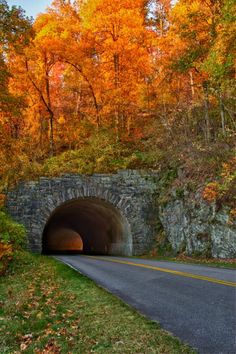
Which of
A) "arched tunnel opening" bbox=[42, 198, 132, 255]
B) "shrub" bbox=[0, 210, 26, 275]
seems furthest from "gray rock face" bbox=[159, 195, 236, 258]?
"shrub" bbox=[0, 210, 26, 275]

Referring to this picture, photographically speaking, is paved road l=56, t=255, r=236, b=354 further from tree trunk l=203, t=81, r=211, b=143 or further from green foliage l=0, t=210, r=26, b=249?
tree trunk l=203, t=81, r=211, b=143

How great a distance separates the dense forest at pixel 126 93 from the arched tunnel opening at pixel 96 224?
3322mm

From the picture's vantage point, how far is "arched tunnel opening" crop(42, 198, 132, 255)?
25.2 metres

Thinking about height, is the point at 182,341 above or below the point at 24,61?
below

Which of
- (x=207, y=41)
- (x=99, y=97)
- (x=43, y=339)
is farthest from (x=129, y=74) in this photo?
(x=43, y=339)

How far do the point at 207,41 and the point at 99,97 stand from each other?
13.0 meters

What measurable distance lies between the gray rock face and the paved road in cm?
540

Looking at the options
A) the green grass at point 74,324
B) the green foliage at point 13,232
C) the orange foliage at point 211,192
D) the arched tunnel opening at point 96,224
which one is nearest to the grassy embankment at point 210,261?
the orange foliage at point 211,192

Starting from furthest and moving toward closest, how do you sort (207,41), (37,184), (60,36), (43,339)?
(60,36)
(37,184)
(207,41)
(43,339)

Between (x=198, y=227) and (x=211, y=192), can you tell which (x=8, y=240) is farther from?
(x=198, y=227)

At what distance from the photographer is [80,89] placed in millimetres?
32219

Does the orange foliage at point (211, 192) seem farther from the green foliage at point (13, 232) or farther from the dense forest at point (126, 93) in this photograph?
the green foliage at point (13, 232)

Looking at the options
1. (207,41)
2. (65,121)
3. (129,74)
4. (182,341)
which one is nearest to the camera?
(182,341)

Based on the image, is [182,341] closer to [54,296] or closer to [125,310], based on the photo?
[125,310]
